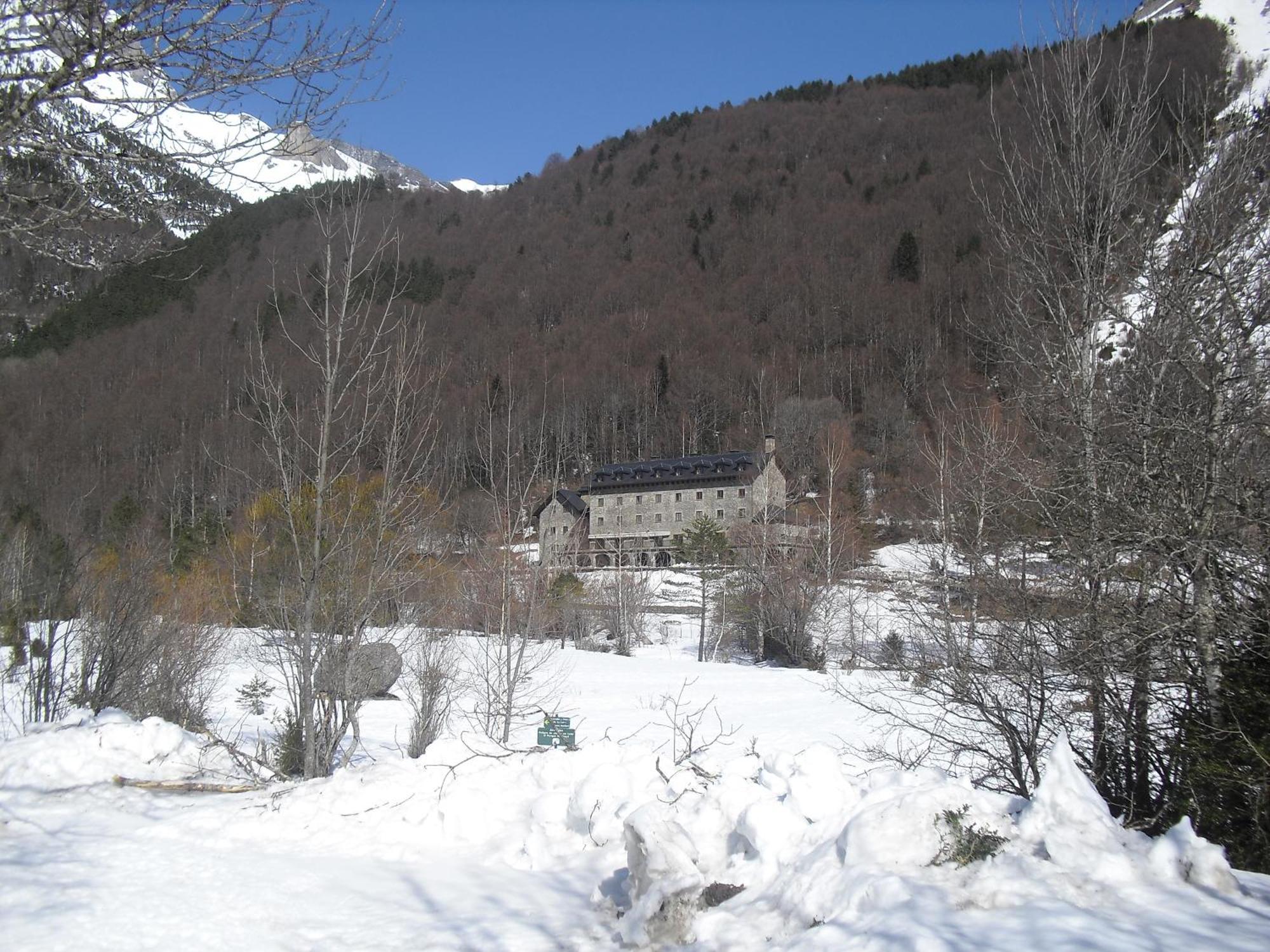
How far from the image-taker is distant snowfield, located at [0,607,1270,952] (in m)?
3.19

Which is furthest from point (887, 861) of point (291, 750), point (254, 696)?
point (254, 696)

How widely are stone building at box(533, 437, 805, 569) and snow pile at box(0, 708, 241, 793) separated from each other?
53.6 metres

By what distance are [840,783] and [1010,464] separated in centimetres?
424

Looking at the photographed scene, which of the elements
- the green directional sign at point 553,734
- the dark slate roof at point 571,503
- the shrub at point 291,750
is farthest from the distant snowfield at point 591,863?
the dark slate roof at point 571,503

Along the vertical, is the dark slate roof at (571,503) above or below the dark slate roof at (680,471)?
below

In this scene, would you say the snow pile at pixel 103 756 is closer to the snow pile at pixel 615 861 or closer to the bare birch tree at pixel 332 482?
the snow pile at pixel 615 861

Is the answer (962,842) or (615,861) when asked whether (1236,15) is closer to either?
(962,842)

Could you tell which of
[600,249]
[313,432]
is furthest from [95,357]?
[313,432]

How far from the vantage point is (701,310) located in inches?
4833

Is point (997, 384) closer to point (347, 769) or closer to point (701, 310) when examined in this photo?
point (347, 769)

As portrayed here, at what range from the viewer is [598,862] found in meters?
4.70

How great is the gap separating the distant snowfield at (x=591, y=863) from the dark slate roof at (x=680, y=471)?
57.5 metres

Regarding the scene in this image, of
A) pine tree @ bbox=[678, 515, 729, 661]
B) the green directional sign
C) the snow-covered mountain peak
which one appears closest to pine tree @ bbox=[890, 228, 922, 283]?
the snow-covered mountain peak

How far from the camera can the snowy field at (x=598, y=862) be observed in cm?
319
